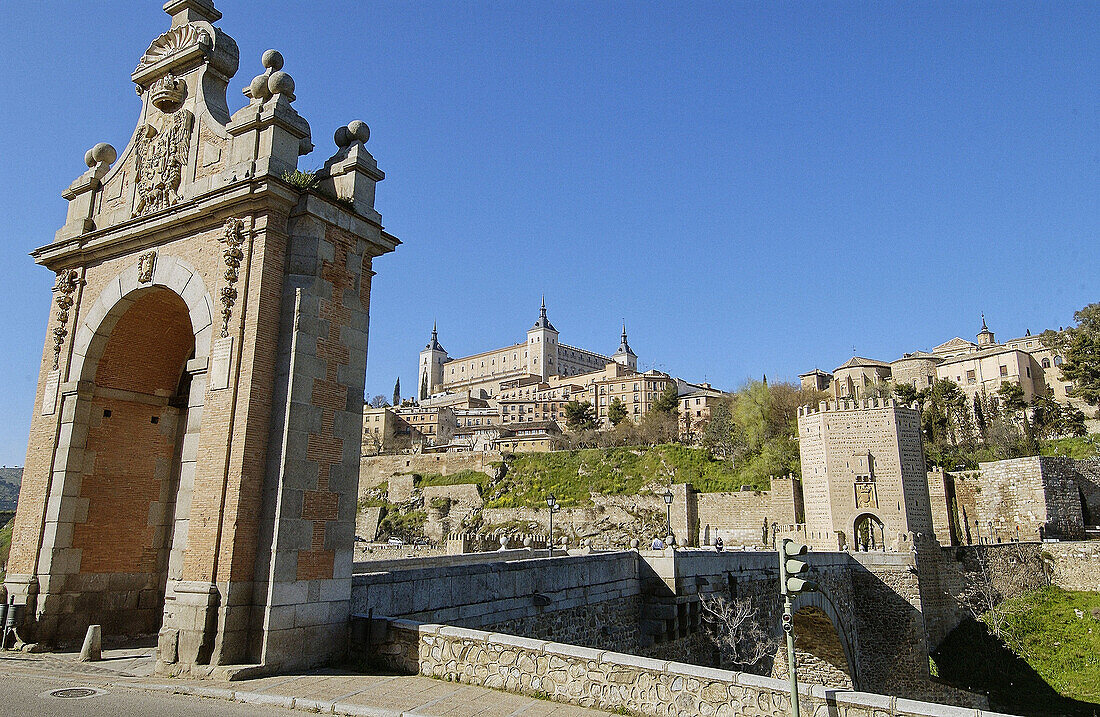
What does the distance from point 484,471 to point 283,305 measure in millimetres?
70421

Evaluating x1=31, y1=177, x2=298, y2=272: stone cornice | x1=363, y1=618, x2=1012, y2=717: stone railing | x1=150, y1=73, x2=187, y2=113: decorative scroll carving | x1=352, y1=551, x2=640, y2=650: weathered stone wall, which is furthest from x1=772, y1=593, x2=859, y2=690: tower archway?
x1=150, y1=73, x2=187, y2=113: decorative scroll carving

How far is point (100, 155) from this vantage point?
42.3ft

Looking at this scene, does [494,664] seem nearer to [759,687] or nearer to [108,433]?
[759,687]

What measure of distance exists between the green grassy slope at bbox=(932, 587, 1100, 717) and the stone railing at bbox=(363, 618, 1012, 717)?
94.9 feet

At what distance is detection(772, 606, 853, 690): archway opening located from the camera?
2617 centimetres

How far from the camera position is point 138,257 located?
11.3 m

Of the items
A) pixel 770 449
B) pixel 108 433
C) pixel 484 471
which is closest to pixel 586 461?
pixel 484 471

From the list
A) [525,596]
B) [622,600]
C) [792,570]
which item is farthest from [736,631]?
[792,570]

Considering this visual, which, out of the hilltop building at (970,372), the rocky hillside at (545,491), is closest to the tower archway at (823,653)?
the rocky hillside at (545,491)

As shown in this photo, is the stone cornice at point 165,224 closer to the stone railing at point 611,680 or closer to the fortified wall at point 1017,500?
the stone railing at point 611,680

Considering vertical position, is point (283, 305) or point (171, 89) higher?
point (171, 89)

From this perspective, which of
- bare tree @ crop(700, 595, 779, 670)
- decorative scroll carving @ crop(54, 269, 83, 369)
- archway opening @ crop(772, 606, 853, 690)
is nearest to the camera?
decorative scroll carving @ crop(54, 269, 83, 369)

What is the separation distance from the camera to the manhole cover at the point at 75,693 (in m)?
7.35

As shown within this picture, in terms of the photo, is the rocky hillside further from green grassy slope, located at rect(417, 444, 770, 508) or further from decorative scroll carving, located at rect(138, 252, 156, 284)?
decorative scroll carving, located at rect(138, 252, 156, 284)
